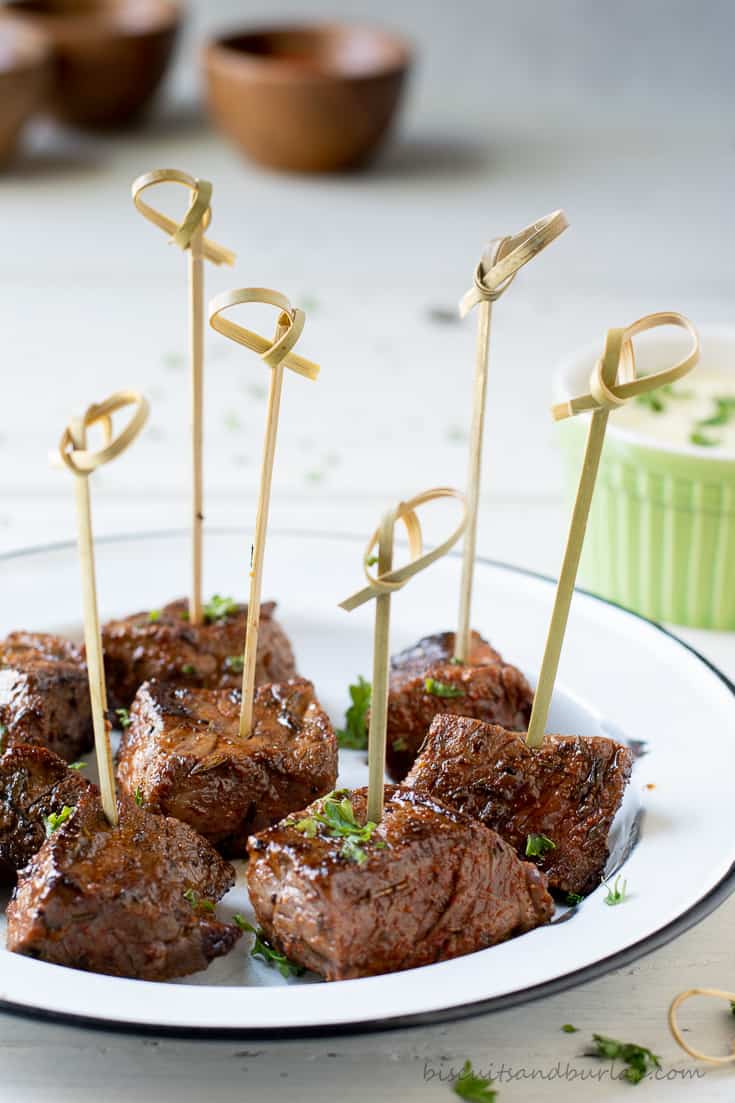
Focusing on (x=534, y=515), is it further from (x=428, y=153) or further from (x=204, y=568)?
(x=428, y=153)

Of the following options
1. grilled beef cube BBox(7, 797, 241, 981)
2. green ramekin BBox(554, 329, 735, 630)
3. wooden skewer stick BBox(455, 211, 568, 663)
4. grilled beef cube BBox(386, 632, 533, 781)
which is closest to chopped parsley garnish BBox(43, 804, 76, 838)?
grilled beef cube BBox(7, 797, 241, 981)

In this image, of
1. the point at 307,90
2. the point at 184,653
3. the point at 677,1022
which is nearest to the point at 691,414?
the point at 184,653

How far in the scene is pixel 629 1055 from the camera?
7.34 ft

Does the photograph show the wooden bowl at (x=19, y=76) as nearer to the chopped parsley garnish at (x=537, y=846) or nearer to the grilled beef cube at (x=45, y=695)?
the grilled beef cube at (x=45, y=695)

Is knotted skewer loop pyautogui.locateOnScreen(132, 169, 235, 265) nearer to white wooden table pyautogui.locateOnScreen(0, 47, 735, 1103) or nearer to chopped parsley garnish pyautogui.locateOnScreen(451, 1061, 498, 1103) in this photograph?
white wooden table pyautogui.locateOnScreen(0, 47, 735, 1103)

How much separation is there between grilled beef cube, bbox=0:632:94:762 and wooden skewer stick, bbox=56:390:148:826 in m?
0.39

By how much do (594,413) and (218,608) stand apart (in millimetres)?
1169

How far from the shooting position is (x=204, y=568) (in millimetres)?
3572

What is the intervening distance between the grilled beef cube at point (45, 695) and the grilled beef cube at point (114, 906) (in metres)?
0.43

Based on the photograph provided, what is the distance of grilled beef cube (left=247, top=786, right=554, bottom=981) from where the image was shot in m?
2.22

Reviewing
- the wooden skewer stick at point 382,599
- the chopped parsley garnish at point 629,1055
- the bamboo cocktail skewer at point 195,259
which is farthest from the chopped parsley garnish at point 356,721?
the chopped parsley garnish at point 629,1055

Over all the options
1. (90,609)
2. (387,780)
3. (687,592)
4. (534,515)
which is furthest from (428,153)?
(90,609)

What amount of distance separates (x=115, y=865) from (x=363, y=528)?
2053mm

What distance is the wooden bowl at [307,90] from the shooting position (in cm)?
679
